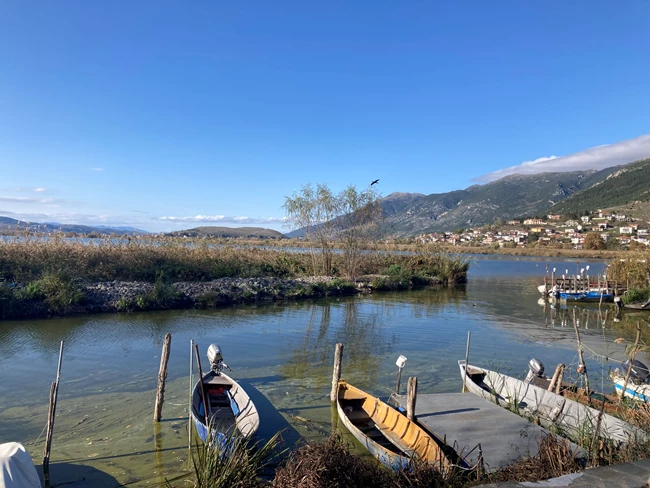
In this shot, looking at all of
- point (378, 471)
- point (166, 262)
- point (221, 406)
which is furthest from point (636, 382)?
point (166, 262)

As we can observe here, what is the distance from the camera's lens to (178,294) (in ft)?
75.8

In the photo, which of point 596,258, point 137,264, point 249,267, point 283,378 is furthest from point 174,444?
point 596,258

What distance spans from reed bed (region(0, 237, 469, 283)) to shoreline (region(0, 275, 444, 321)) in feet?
→ 6.86

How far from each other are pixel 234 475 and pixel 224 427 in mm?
3598

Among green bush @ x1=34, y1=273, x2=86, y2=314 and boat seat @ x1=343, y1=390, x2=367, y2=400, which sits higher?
green bush @ x1=34, y1=273, x2=86, y2=314

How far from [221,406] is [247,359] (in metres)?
4.66

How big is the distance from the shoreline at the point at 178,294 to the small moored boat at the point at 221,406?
1274cm

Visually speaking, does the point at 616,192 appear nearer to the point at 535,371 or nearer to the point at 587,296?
the point at 587,296

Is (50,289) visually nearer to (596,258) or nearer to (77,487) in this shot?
(77,487)

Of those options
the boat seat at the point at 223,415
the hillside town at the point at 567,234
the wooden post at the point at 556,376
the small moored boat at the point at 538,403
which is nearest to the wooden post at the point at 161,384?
the boat seat at the point at 223,415

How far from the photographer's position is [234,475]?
16.7ft

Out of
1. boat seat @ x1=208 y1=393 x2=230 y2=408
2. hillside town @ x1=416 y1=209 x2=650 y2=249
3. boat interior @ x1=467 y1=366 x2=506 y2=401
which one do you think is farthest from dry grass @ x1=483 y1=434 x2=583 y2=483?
hillside town @ x1=416 y1=209 x2=650 y2=249

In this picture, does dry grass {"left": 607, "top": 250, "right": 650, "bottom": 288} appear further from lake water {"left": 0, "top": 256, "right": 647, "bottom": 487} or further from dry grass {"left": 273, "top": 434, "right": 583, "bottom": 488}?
dry grass {"left": 273, "top": 434, "right": 583, "bottom": 488}

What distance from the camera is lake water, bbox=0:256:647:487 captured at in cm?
821
